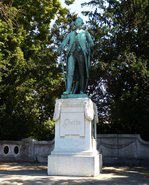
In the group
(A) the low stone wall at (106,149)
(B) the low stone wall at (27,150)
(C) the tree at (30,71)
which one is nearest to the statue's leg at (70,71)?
(A) the low stone wall at (106,149)

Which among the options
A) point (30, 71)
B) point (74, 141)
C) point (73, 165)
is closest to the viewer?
point (73, 165)

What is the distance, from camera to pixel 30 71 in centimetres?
2198

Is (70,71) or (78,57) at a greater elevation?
(78,57)

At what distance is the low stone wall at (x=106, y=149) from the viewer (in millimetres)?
18125

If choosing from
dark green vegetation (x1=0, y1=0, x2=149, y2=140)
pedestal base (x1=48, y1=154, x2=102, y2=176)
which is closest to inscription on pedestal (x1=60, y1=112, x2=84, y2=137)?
pedestal base (x1=48, y1=154, x2=102, y2=176)

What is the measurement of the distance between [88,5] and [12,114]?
7893 mm

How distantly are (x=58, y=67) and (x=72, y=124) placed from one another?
10875 mm

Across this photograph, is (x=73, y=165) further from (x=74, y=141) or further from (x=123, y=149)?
(x=123, y=149)

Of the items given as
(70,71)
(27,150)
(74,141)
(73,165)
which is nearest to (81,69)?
(70,71)

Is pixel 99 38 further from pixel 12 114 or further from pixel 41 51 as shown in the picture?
pixel 12 114

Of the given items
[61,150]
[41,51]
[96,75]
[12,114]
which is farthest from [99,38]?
[61,150]

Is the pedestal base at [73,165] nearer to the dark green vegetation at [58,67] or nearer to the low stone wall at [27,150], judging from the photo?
the dark green vegetation at [58,67]

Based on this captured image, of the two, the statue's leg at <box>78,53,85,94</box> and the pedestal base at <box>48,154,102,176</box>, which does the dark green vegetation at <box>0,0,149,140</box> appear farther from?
the pedestal base at <box>48,154,102,176</box>

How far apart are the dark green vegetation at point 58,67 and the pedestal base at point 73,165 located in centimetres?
705
